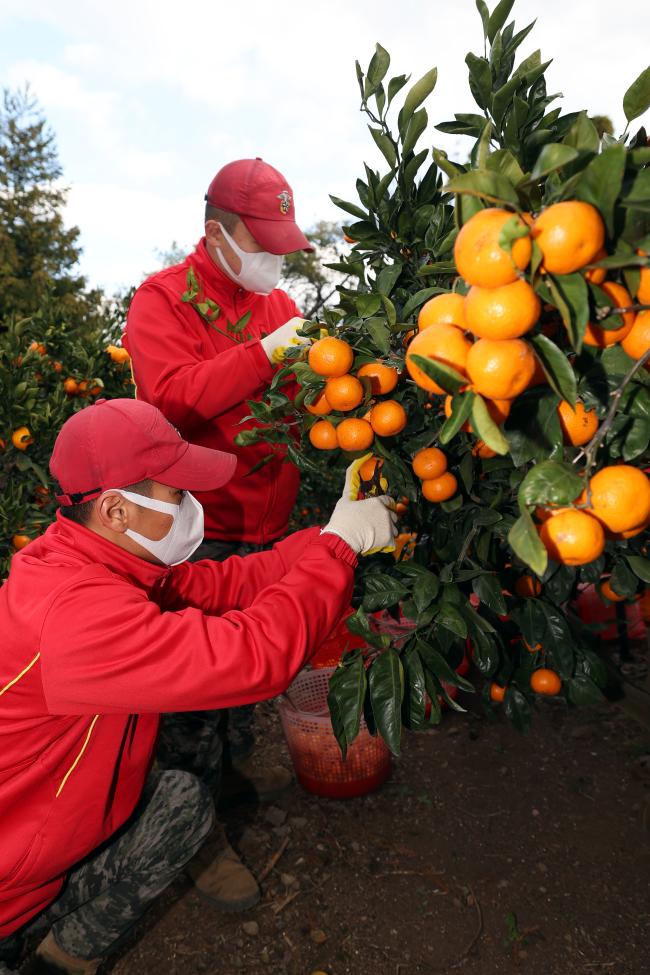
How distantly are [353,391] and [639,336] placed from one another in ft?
2.04

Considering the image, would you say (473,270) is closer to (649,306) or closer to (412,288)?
(649,306)

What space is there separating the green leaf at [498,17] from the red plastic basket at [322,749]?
6.64 feet

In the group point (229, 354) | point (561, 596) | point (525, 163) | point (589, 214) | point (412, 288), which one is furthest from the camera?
point (229, 354)

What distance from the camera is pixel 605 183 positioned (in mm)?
714

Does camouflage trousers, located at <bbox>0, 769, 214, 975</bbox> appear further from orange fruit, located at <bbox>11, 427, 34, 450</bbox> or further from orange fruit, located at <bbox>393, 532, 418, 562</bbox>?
orange fruit, located at <bbox>11, 427, 34, 450</bbox>

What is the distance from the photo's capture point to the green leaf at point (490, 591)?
1396mm

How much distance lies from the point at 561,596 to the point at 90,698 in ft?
3.33

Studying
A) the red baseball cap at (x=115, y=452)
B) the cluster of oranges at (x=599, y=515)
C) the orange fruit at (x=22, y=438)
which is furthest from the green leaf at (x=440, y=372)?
the orange fruit at (x=22, y=438)

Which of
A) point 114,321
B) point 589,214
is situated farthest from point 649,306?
point 114,321

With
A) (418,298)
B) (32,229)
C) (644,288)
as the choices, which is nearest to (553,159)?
(644,288)

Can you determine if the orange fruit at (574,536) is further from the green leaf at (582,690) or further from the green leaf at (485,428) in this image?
the green leaf at (582,690)

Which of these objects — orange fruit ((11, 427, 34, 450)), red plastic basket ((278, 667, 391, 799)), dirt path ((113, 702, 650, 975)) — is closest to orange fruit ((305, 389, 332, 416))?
red plastic basket ((278, 667, 391, 799))

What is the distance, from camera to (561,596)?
1.51 metres

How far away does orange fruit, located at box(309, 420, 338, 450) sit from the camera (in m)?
1.51
